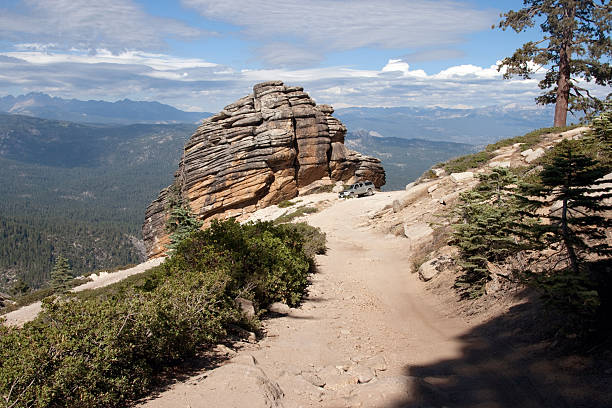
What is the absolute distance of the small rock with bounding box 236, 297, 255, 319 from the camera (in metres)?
9.43

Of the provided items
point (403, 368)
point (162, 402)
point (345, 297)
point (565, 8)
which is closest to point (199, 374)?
point (162, 402)

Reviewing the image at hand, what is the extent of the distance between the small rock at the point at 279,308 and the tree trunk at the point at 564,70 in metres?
27.8

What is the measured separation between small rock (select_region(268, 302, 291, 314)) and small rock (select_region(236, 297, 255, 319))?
1341mm

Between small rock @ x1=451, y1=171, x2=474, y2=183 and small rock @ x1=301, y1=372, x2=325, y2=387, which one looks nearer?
small rock @ x1=301, y1=372, x2=325, y2=387

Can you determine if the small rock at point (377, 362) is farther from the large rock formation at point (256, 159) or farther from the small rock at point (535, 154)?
the large rock formation at point (256, 159)

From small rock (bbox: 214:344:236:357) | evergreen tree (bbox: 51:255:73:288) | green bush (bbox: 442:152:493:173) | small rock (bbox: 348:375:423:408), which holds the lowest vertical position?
evergreen tree (bbox: 51:255:73:288)

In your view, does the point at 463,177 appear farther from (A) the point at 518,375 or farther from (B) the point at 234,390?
(B) the point at 234,390

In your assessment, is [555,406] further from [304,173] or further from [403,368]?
[304,173]

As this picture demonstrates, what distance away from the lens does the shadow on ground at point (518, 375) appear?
593 cm

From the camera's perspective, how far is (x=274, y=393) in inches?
248

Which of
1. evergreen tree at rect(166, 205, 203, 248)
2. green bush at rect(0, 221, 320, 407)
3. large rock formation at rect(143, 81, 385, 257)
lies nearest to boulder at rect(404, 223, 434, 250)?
green bush at rect(0, 221, 320, 407)

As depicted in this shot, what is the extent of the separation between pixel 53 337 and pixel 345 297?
31.7 feet

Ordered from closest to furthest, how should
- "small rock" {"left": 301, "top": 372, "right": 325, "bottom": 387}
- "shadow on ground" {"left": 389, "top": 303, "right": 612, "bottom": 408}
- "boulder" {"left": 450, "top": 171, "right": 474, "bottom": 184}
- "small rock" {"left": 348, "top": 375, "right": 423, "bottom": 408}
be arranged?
"shadow on ground" {"left": 389, "top": 303, "right": 612, "bottom": 408} < "small rock" {"left": 348, "top": 375, "right": 423, "bottom": 408} < "small rock" {"left": 301, "top": 372, "right": 325, "bottom": 387} < "boulder" {"left": 450, "top": 171, "right": 474, "bottom": 184}

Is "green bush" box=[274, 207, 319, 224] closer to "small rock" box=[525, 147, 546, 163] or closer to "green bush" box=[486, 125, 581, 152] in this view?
"green bush" box=[486, 125, 581, 152]
